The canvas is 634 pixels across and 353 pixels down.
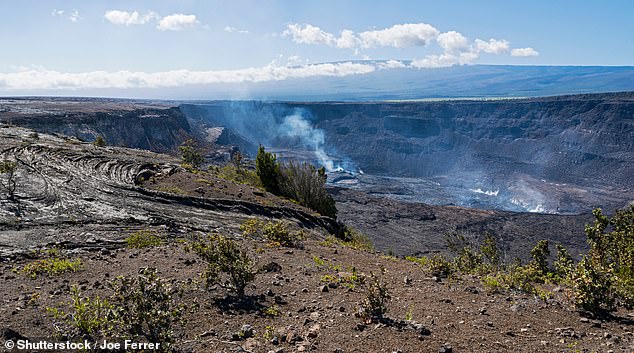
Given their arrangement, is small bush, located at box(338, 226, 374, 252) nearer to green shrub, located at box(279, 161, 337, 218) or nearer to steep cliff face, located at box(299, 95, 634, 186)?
green shrub, located at box(279, 161, 337, 218)

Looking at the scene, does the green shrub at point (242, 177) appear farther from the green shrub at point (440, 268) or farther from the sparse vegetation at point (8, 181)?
the green shrub at point (440, 268)

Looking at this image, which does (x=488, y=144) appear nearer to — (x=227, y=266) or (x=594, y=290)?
(x=594, y=290)

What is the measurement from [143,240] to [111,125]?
240ft

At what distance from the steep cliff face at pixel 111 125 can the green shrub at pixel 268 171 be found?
3360 cm

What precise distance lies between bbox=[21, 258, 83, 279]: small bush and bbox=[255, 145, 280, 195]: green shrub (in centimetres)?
2047

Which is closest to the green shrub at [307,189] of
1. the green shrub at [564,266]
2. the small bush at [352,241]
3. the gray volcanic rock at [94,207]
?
the small bush at [352,241]

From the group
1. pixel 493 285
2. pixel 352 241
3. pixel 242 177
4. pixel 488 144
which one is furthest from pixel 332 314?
pixel 488 144

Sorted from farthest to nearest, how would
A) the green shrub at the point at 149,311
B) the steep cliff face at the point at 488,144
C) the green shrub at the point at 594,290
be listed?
1. the steep cliff face at the point at 488,144
2. the green shrub at the point at 594,290
3. the green shrub at the point at 149,311

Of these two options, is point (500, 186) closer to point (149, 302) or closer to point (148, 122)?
point (148, 122)

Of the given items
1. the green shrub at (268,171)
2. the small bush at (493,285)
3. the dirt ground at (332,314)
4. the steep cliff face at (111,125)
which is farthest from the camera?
the steep cliff face at (111,125)

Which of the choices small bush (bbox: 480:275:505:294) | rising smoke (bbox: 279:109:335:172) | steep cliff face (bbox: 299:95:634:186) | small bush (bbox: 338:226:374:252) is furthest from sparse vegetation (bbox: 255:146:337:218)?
rising smoke (bbox: 279:109:335:172)

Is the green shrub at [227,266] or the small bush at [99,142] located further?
the small bush at [99,142]

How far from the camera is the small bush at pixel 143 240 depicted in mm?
12945

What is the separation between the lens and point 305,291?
9.31m
